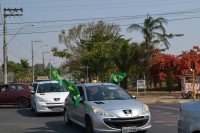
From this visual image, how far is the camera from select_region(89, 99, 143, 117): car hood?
10734 millimetres

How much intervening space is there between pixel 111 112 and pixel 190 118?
3.54m

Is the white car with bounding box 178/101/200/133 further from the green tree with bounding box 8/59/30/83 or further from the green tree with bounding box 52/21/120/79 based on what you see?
the green tree with bounding box 8/59/30/83

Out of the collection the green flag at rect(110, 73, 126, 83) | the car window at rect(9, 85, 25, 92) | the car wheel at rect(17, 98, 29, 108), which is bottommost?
the car wheel at rect(17, 98, 29, 108)

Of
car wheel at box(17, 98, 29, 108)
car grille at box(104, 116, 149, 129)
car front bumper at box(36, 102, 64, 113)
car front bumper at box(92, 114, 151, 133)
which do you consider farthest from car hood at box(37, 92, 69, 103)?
car grille at box(104, 116, 149, 129)

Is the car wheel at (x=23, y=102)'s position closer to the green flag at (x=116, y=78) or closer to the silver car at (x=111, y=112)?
the green flag at (x=116, y=78)

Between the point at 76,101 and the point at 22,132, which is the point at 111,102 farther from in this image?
the point at 22,132

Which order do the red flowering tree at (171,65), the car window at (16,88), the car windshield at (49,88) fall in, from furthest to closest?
the red flowering tree at (171,65)
the car window at (16,88)
the car windshield at (49,88)

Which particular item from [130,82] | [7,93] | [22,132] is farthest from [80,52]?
[22,132]

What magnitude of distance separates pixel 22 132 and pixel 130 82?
197 feet

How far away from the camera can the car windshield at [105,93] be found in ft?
39.6

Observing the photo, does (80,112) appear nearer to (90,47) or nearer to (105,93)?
(105,93)

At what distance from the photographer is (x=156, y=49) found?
1784 inches

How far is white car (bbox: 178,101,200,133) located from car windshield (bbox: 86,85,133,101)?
4322mm

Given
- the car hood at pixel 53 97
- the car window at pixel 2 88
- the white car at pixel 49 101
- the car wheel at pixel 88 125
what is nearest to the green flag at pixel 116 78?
the white car at pixel 49 101
